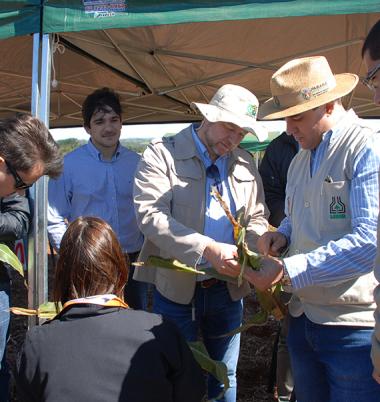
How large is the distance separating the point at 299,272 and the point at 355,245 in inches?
8.4

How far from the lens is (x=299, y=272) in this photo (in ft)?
5.82

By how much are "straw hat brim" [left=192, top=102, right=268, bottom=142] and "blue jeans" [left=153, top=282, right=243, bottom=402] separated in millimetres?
783

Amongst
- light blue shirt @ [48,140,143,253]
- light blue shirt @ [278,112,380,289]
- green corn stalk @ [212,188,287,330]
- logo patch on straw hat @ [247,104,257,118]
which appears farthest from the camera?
light blue shirt @ [48,140,143,253]

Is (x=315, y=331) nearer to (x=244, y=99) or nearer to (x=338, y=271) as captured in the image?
(x=338, y=271)

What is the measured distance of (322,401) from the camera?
6.50 ft

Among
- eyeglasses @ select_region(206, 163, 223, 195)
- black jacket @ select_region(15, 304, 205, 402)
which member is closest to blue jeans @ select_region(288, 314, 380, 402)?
black jacket @ select_region(15, 304, 205, 402)

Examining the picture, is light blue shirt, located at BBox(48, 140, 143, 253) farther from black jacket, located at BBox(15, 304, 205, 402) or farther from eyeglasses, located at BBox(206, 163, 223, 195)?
black jacket, located at BBox(15, 304, 205, 402)

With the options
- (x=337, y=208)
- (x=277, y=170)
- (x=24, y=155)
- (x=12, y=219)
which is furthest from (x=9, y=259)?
(x=277, y=170)

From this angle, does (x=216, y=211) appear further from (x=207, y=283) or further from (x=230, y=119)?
(x=230, y=119)

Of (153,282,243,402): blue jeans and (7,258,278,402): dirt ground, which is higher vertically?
(153,282,243,402): blue jeans

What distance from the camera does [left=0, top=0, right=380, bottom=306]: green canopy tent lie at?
8.34 feet

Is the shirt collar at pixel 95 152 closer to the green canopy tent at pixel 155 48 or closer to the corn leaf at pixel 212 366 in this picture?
the green canopy tent at pixel 155 48

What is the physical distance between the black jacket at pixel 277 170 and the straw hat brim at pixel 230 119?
955 mm

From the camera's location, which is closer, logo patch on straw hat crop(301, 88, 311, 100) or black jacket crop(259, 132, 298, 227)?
logo patch on straw hat crop(301, 88, 311, 100)
